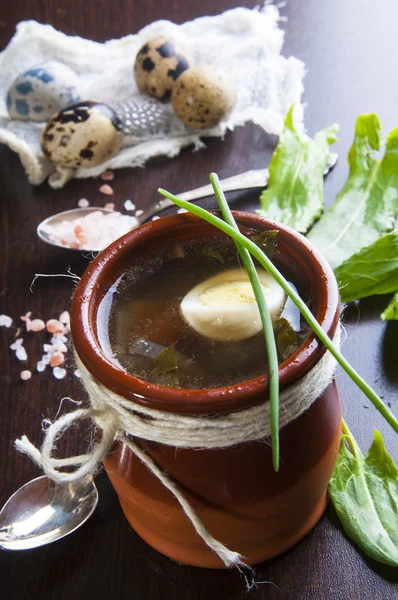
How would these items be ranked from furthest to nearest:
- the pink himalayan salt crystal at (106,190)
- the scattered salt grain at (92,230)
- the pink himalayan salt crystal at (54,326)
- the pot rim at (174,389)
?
the pink himalayan salt crystal at (106,190) → the scattered salt grain at (92,230) → the pink himalayan salt crystal at (54,326) → the pot rim at (174,389)

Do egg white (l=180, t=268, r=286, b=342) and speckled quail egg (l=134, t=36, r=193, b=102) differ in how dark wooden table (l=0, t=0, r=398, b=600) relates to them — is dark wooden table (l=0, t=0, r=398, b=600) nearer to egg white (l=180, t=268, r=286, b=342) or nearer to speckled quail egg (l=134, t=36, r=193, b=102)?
speckled quail egg (l=134, t=36, r=193, b=102)

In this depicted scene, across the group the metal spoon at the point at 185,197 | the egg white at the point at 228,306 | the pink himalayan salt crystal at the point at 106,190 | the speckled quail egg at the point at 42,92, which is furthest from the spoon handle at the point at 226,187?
the egg white at the point at 228,306

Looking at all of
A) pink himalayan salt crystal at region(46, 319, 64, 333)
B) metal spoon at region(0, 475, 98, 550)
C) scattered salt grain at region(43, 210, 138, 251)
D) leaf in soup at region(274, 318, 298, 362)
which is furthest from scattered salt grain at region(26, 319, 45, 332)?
leaf in soup at region(274, 318, 298, 362)

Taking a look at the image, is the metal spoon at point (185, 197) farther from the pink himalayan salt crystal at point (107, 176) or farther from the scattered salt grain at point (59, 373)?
the scattered salt grain at point (59, 373)

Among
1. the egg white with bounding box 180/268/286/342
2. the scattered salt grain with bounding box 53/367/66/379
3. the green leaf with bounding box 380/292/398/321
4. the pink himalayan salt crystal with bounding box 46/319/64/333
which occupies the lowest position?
the scattered salt grain with bounding box 53/367/66/379

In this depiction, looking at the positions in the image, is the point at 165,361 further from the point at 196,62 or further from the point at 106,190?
the point at 196,62

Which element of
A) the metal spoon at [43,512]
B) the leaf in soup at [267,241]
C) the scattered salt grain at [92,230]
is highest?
the leaf in soup at [267,241]

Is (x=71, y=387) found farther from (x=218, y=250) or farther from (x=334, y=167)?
(x=334, y=167)
